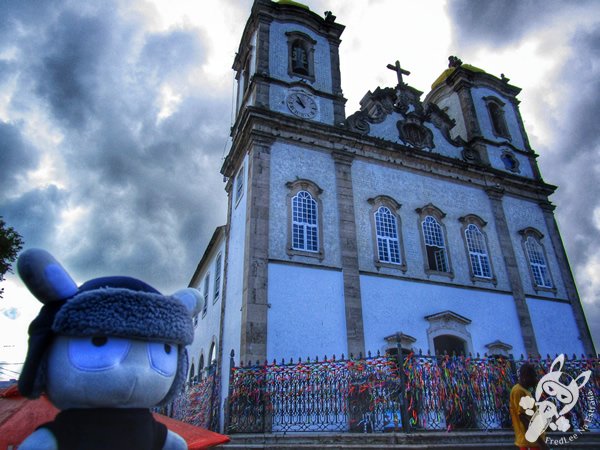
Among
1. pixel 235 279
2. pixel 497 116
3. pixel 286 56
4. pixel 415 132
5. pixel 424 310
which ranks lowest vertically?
pixel 424 310

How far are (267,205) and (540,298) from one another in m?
11.6

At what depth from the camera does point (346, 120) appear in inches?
659

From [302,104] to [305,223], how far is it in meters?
5.05

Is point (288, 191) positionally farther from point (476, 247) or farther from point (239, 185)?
point (476, 247)

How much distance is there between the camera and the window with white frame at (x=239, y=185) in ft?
51.0

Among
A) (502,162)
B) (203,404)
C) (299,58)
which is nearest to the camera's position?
(203,404)

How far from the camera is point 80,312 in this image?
276cm

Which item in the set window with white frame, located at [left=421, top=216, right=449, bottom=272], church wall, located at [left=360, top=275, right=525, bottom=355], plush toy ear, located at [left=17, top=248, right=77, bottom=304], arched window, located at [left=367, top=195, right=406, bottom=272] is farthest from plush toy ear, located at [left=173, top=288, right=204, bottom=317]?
window with white frame, located at [left=421, top=216, right=449, bottom=272]

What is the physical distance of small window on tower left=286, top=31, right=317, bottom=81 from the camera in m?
17.2

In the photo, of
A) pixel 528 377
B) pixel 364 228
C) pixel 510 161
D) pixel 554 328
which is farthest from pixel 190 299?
pixel 510 161

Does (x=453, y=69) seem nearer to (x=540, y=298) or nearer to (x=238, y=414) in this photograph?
(x=540, y=298)

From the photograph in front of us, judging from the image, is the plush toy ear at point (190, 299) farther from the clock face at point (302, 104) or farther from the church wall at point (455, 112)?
the church wall at point (455, 112)

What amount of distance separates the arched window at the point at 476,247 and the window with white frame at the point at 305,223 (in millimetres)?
6361

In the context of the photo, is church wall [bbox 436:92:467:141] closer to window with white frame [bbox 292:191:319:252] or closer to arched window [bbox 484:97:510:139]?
arched window [bbox 484:97:510:139]
